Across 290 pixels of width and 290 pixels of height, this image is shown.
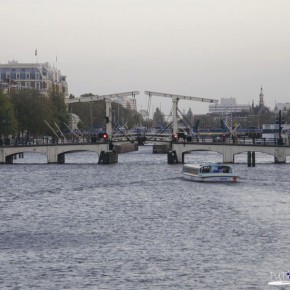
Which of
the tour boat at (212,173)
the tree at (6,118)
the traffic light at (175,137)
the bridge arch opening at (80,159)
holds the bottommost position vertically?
the bridge arch opening at (80,159)

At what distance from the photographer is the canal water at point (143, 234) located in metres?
41.2

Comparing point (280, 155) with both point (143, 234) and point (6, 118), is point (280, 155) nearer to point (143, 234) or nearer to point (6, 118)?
point (6, 118)

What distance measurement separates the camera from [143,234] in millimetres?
52344

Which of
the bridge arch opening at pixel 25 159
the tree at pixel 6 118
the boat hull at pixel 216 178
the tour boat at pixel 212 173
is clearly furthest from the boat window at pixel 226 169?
the tree at pixel 6 118

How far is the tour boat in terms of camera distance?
87.9 m

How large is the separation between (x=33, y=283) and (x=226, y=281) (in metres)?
7.40

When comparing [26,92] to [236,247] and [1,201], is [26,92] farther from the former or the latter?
[236,247]

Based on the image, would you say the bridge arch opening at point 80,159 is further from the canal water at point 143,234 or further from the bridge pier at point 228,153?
the canal water at point 143,234

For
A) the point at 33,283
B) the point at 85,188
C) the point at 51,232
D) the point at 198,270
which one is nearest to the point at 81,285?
the point at 33,283

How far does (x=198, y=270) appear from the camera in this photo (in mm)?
42438

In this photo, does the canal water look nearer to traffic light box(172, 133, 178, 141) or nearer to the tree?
traffic light box(172, 133, 178, 141)

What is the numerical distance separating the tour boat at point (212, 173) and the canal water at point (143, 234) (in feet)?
4.82

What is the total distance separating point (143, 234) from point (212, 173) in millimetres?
38103

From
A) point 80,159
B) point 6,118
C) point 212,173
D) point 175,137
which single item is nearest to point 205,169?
point 212,173
